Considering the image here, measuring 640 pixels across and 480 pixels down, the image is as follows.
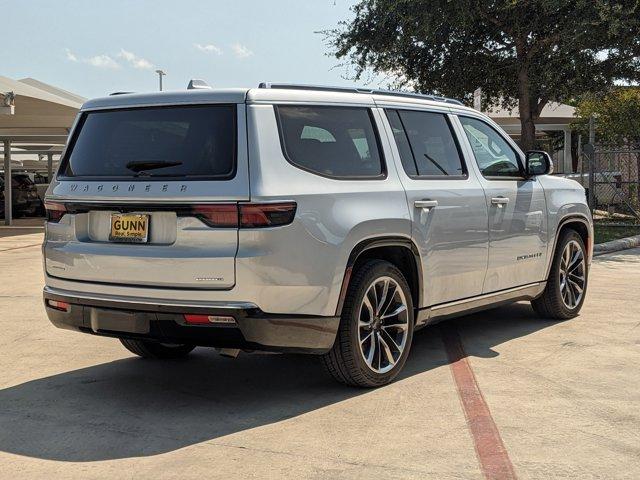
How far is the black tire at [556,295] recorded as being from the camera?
7.38 metres

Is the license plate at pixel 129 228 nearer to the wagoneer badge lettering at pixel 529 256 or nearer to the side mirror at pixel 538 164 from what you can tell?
the wagoneer badge lettering at pixel 529 256

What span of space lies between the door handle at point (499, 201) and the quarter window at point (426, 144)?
0.36 m

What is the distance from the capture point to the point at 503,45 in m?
20.7

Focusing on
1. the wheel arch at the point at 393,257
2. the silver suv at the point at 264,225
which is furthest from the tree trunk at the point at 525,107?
the wheel arch at the point at 393,257

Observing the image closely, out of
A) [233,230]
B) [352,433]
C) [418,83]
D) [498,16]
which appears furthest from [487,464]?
[418,83]

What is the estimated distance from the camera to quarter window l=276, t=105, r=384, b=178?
16.1 ft

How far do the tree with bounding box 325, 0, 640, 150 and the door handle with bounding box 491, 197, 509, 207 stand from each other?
11.4 m

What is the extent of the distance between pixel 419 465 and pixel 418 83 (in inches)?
741

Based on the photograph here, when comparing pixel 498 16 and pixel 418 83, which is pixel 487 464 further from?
pixel 418 83

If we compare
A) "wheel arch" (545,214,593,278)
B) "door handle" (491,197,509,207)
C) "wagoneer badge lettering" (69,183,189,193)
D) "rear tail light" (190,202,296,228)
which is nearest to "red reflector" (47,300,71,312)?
"wagoneer badge lettering" (69,183,189,193)

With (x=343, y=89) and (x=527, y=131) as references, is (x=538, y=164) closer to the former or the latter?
(x=343, y=89)

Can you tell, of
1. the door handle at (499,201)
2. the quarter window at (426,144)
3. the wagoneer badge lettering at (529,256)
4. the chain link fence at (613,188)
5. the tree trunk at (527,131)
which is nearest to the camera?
the quarter window at (426,144)

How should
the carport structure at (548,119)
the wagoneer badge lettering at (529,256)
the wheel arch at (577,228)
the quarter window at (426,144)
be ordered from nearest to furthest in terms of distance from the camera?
the quarter window at (426,144)
the wagoneer badge lettering at (529,256)
the wheel arch at (577,228)
the carport structure at (548,119)

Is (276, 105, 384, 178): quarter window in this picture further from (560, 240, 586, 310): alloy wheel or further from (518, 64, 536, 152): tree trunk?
(518, 64, 536, 152): tree trunk
